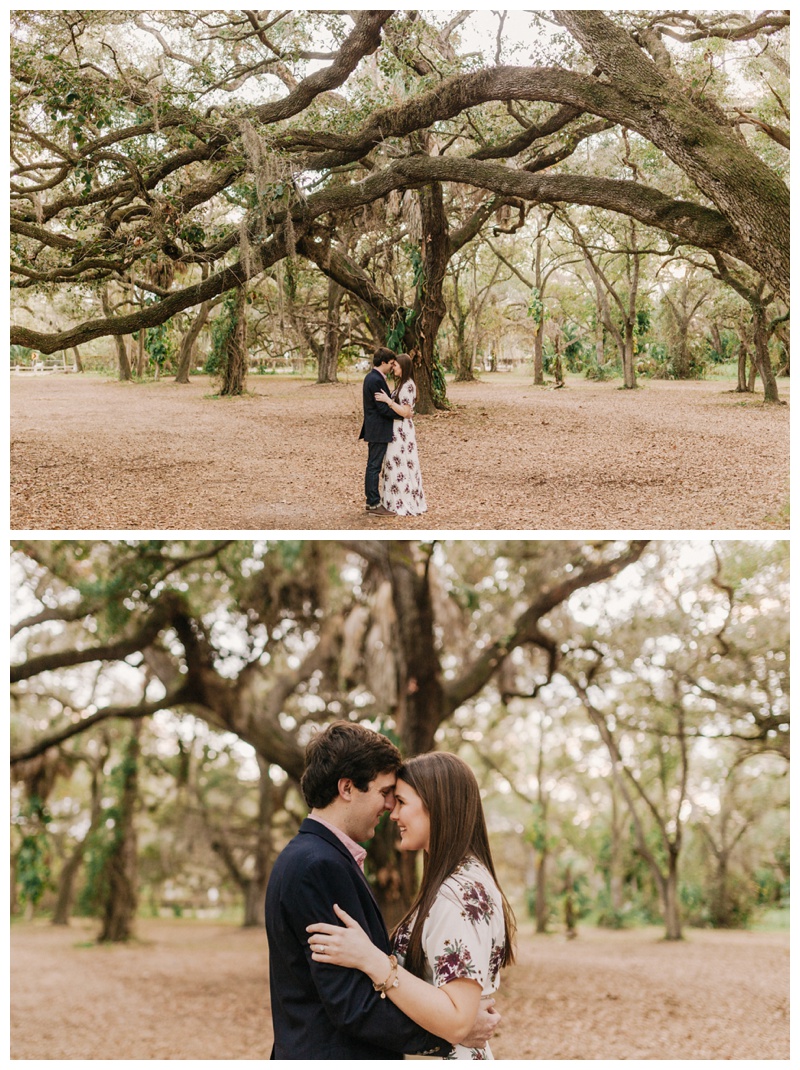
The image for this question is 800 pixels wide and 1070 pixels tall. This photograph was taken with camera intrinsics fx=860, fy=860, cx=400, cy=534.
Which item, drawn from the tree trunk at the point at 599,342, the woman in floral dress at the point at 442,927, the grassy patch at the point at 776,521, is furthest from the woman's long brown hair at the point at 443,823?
the tree trunk at the point at 599,342

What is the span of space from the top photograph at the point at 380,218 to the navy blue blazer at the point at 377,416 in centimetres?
3

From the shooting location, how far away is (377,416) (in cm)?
711

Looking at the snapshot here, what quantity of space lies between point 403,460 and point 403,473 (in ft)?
0.39

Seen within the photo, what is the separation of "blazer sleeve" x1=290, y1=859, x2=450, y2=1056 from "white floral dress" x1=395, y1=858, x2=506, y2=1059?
0.52 feet

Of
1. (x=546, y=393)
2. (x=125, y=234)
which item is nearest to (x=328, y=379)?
(x=546, y=393)

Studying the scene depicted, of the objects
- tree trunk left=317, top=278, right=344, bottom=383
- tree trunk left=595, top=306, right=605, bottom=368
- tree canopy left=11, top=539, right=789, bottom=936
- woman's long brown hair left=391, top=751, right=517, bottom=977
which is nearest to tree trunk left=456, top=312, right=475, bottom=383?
tree trunk left=317, top=278, right=344, bottom=383

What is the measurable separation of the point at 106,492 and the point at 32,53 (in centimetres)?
406

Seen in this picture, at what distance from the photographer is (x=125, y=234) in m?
8.96

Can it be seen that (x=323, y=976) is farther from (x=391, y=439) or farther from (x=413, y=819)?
(x=391, y=439)

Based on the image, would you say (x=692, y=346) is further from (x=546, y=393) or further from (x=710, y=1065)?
(x=710, y=1065)

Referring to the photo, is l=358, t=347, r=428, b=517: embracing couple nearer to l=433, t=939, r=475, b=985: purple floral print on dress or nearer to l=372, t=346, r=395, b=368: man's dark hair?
l=372, t=346, r=395, b=368: man's dark hair

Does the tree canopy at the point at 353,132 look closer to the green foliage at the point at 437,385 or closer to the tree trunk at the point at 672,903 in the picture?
the green foliage at the point at 437,385

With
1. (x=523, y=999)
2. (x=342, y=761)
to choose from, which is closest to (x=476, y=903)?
(x=342, y=761)

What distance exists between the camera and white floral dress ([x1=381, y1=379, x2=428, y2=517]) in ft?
23.9
